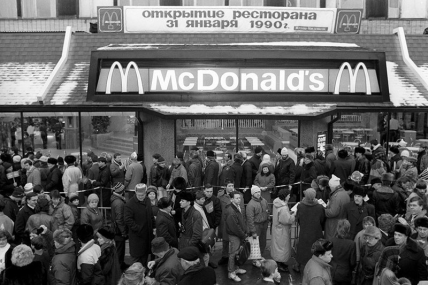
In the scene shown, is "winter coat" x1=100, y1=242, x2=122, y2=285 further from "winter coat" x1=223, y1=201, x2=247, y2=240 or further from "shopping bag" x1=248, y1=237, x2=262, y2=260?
"shopping bag" x1=248, y1=237, x2=262, y2=260

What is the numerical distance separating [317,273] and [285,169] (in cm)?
615

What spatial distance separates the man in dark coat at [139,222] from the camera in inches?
355

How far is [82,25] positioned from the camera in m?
20.0

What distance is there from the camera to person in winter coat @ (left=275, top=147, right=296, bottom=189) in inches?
500

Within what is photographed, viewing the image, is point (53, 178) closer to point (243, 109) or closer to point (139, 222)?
point (139, 222)

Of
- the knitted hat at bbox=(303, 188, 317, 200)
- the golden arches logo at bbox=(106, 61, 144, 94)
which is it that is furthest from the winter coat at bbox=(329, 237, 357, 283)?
the golden arches logo at bbox=(106, 61, 144, 94)

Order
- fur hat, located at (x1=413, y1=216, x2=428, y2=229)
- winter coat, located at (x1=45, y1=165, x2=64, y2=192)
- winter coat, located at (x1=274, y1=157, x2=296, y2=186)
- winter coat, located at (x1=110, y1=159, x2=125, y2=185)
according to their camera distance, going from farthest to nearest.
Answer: winter coat, located at (x1=274, y1=157, x2=296, y2=186), winter coat, located at (x1=110, y1=159, x2=125, y2=185), winter coat, located at (x1=45, y1=165, x2=64, y2=192), fur hat, located at (x1=413, y1=216, x2=428, y2=229)

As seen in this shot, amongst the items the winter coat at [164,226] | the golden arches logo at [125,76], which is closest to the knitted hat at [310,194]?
the winter coat at [164,226]

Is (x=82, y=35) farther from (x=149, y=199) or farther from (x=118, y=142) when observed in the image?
(x=149, y=199)

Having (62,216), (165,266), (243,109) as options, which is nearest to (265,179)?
(243,109)

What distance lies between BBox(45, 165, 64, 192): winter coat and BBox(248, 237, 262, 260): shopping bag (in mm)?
5685

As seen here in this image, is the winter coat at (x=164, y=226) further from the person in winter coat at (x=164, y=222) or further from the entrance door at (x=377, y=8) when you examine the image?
the entrance door at (x=377, y=8)

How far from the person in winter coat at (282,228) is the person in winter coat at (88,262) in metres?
3.84

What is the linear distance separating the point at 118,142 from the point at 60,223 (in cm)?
690
